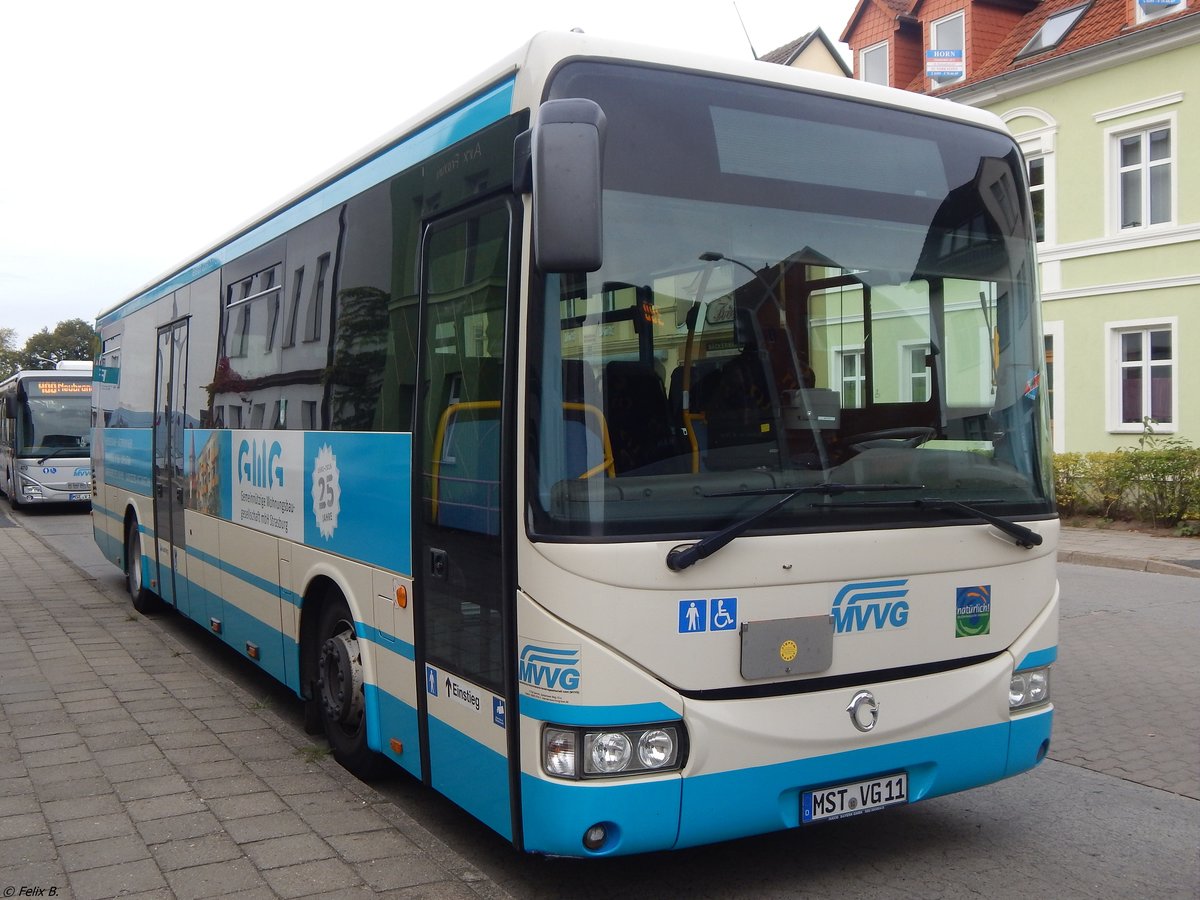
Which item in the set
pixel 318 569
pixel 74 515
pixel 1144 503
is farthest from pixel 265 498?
pixel 74 515

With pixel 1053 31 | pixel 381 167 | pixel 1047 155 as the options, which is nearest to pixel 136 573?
pixel 381 167

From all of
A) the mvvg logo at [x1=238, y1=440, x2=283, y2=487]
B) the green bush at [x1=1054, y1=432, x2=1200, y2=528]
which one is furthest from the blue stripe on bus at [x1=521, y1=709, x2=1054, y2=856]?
the green bush at [x1=1054, y1=432, x2=1200, y2=528]

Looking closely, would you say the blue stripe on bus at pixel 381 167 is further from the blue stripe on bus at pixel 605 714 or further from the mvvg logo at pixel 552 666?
the blue stripe on bus at pixel 605 714

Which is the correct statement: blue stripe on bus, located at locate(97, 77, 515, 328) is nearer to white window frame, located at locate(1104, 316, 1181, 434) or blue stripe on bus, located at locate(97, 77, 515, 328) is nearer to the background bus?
→ white window frame, located at locate(1104, 316, 1181, 434)

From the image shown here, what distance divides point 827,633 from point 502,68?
2.37 metres

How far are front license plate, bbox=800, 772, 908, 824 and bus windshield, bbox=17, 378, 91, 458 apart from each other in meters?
26.3

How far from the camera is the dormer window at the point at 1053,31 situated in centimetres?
2503

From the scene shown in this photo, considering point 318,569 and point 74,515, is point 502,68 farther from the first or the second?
point 74,515

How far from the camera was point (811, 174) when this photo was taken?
4.41 meters

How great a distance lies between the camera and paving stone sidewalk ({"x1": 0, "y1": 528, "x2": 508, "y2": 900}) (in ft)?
14.9

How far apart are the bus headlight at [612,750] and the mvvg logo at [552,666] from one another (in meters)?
0.15

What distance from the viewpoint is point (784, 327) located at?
4.30 m

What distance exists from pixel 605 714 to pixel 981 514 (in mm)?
1668

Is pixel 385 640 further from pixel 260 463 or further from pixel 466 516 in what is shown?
pixel 260 463
